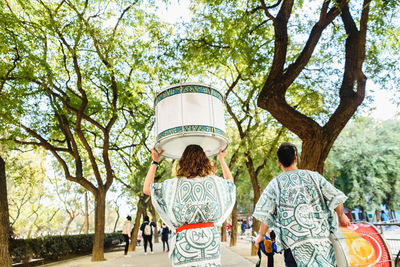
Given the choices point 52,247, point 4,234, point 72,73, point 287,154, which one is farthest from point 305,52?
point 52,247

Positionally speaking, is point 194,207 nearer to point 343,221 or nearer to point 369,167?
point 343,221

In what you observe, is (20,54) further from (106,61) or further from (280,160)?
(280,160)

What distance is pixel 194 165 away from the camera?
2672 millimetres

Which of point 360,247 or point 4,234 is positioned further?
point 4,234

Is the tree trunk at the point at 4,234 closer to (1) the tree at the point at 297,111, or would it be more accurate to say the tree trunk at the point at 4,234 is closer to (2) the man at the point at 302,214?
(1) the tree at the point at 297,111

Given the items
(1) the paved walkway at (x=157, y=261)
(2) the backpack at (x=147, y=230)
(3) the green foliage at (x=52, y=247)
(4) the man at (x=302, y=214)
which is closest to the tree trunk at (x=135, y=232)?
(3) the green foliage at (x=52, y=247)

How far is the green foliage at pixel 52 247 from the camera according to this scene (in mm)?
12102

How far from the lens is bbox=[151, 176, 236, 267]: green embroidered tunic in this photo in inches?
95.9

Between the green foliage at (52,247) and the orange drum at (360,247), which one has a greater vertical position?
the orange drum at (360,247)

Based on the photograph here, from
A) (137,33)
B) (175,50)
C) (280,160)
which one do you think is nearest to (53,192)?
(137,33)

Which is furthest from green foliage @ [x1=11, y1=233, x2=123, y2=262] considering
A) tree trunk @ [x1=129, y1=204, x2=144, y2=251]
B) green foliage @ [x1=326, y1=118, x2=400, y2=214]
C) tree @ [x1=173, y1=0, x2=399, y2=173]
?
green foliage @ [x1=326, y1=118, x2=400, y2=214]

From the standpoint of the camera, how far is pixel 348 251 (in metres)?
2.55

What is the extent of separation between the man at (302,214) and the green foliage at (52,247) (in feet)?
40.7

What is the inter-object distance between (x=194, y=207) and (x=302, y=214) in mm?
946
